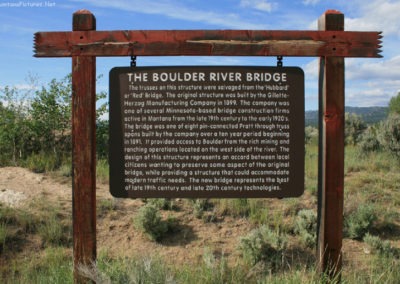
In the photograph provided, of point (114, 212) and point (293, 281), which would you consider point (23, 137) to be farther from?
point (293, 281)

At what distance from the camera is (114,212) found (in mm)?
7023

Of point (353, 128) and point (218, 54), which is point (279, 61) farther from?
point (353, 128)

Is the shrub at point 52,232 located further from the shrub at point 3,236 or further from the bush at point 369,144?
the bush at point 369,144

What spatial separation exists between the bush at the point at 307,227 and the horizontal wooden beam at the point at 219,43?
2.80 metres

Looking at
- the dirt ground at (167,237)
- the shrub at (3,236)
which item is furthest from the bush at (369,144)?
the shrub at (3,236)

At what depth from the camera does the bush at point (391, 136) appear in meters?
11.9

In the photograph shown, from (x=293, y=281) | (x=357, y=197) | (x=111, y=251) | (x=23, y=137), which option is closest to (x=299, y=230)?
(x=357, y=197)

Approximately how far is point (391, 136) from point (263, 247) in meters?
8.12

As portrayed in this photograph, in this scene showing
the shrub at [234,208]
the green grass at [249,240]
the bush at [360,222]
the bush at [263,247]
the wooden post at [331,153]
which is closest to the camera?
the wooden post at [331,153]

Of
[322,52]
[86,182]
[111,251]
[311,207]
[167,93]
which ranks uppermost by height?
[322,52]

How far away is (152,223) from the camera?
6309mm

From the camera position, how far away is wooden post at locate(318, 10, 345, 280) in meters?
4.29

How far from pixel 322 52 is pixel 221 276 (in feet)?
8.19

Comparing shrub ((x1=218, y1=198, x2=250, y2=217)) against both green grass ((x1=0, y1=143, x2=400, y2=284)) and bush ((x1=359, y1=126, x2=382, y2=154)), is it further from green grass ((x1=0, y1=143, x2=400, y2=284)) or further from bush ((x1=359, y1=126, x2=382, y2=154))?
bush ((x1=359, y1=126, x2=382, y2=154))
